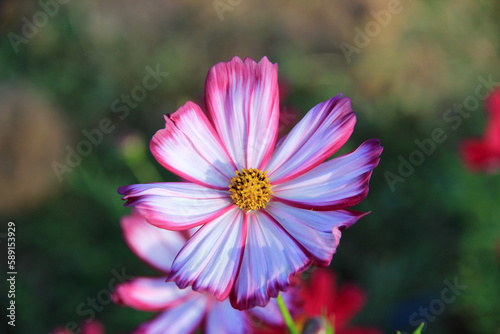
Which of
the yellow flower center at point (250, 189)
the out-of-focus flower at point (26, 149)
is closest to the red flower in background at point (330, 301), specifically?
the yellow flower center at point (250, 189)

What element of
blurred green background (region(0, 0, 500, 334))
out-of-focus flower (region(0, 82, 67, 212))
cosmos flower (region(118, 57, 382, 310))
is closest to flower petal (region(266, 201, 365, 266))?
cosmos flower (region(118, 57, 382, 310))

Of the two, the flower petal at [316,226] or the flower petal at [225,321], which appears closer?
the flower petal at [316,226]

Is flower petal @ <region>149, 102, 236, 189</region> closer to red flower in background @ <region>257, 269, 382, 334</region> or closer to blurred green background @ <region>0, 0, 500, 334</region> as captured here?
red flower in background @ <region>257, 269, 382, 334</region>

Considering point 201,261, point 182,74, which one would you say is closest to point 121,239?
point 182,74

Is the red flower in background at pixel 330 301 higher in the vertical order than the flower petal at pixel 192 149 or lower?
lower

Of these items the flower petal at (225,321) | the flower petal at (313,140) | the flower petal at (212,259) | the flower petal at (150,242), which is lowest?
the flower petal at (225,321)

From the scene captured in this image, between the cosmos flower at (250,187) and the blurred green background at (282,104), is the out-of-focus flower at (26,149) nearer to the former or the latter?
the blurred green background at (282,104)

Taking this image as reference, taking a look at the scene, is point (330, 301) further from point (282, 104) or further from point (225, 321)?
point (282, 104)

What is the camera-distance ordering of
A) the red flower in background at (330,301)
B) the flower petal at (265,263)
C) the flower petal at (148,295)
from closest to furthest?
1. the flower petal at (265,263)
2. the flower petal at (148,295)
3. the red flower in background at (330,301)
